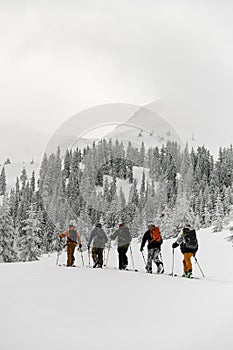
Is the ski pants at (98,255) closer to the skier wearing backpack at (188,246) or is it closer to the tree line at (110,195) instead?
the tree line at (110,195)

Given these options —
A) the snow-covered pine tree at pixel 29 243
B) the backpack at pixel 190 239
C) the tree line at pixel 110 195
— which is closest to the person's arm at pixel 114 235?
the tree line at pixel 110 195

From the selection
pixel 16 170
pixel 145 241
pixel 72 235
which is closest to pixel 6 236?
pixel 72 235

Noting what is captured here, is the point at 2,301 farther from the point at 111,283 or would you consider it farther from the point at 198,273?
the point at 198,273

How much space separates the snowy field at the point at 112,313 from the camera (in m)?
5.70

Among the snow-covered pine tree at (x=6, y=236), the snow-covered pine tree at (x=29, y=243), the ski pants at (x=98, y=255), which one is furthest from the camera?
the snow-covered pine tree at (x=29, y=243)

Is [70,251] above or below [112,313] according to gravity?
above

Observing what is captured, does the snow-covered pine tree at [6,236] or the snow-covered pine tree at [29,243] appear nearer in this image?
the snow-covered pine tree at [6,236]

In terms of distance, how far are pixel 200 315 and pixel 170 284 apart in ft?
11.6

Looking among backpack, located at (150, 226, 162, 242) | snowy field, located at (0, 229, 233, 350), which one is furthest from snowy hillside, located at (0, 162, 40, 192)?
snowy field, located at (0, 229, 233, 350)

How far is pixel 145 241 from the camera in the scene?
1365 cm

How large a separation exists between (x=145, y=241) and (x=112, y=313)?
659cm

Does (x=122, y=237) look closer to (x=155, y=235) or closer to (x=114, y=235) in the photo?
(x=114, y=235)

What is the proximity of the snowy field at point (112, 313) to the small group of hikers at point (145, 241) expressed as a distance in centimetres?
137

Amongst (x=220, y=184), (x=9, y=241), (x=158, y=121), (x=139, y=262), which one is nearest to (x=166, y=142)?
(x=158, y=121)
